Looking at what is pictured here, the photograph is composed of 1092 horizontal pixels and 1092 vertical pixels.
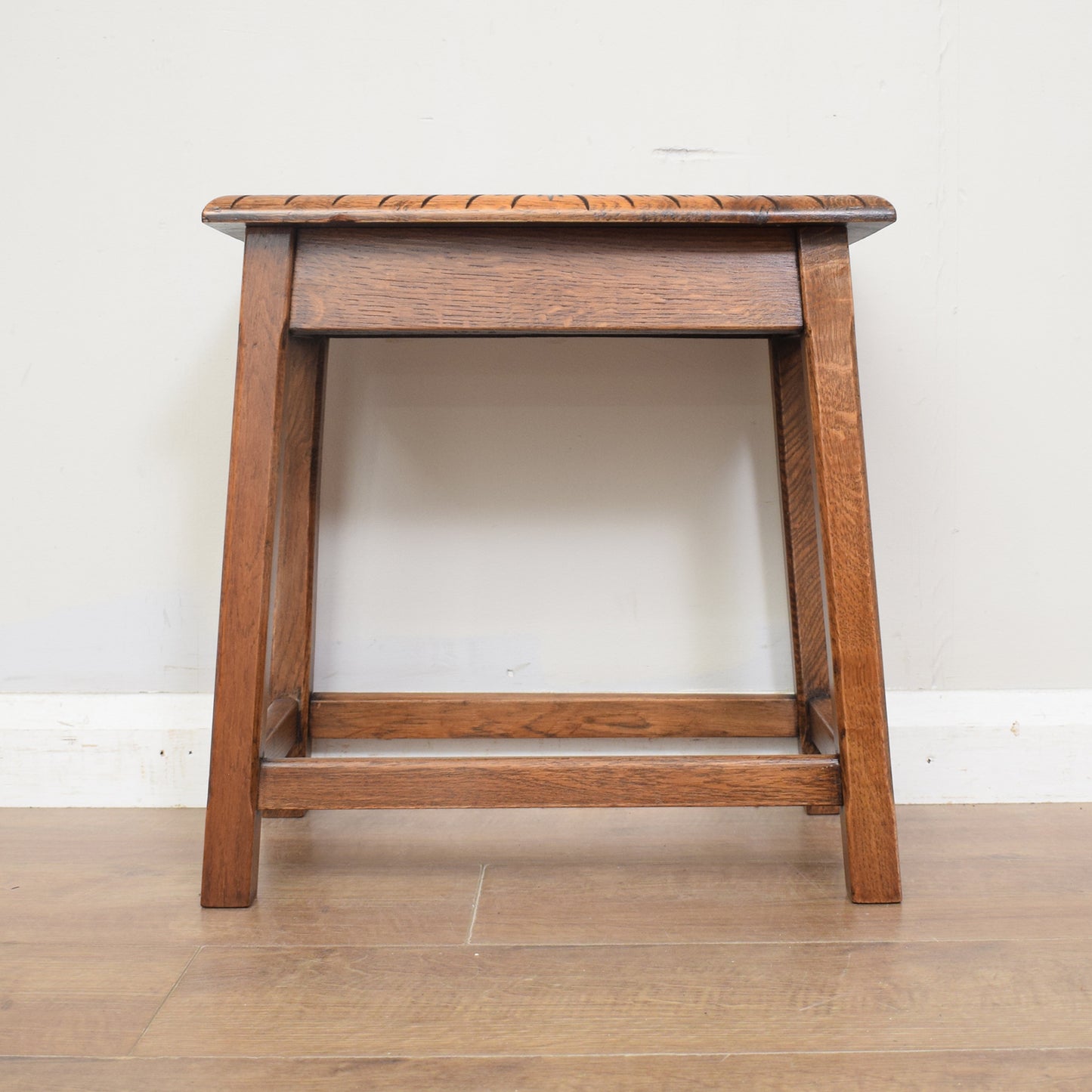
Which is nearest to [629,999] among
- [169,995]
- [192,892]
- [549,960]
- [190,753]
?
[549,960]

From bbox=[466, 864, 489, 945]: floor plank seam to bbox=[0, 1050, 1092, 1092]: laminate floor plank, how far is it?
17 centimetres

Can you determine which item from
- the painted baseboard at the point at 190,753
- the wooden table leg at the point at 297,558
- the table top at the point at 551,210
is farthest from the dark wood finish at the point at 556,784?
the table top at the point at 551,210

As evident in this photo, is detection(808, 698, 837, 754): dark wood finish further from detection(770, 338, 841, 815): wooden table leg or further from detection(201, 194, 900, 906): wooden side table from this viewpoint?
detection(201, 194, 900, 906): wooden side table

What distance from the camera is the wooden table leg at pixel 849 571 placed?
2.47 ft

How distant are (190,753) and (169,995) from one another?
45 centimetres

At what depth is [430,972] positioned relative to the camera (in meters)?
0.64

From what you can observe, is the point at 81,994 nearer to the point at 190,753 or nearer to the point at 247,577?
the point at 247,577

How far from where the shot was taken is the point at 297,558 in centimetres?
98

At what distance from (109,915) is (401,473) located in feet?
1.77

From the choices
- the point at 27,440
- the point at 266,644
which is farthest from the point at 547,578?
the point at 27,440

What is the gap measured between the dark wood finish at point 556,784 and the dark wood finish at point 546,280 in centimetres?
37

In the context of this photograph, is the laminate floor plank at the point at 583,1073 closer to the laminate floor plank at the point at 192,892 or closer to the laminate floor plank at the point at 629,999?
the laminate floor plank at the point at 629,999

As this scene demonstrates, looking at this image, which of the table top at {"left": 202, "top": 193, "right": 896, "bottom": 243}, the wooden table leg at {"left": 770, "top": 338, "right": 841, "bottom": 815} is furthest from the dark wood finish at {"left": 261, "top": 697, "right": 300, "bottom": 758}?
the wooden table leg at {"left": 770, "top": 338, "right": 841, "bottom": 815}

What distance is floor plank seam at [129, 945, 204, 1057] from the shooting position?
557 millimetres
